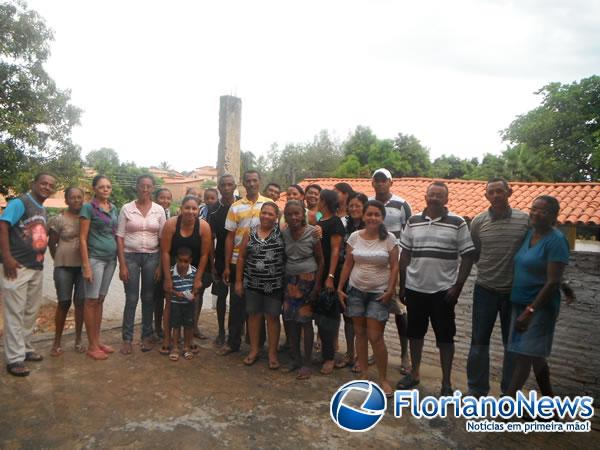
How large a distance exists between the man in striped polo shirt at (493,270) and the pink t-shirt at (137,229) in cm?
309

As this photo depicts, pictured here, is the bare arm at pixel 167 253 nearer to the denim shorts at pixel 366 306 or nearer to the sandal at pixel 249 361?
the sandal at pixel 249 361

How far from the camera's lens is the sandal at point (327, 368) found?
400 centimetres

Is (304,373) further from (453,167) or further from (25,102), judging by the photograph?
(453,167)

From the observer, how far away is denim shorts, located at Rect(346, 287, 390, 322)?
351 cm

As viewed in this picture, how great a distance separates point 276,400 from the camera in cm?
341

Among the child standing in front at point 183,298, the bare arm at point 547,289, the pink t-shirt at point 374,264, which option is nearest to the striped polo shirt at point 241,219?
the child standing in front at point 183,298

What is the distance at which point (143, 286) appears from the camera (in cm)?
438

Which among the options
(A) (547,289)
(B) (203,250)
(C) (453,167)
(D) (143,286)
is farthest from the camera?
(C) (453,167)

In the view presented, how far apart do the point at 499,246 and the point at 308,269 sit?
1.64 meters

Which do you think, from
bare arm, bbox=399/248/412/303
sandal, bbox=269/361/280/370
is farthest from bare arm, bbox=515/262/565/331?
sandal, bbox=269/361/280/370

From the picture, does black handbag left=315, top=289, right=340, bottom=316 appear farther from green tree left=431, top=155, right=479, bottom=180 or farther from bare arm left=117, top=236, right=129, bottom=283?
green tree left=431, top=155, right=479, bottom=180

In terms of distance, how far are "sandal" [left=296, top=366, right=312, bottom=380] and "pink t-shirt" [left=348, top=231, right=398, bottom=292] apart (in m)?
0.98

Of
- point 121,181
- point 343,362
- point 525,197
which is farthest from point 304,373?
point 121,181

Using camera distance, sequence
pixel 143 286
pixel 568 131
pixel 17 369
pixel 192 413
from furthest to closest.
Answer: pixel 568 131, pixel 143 286, pixel 17 369, pixel 192 413
